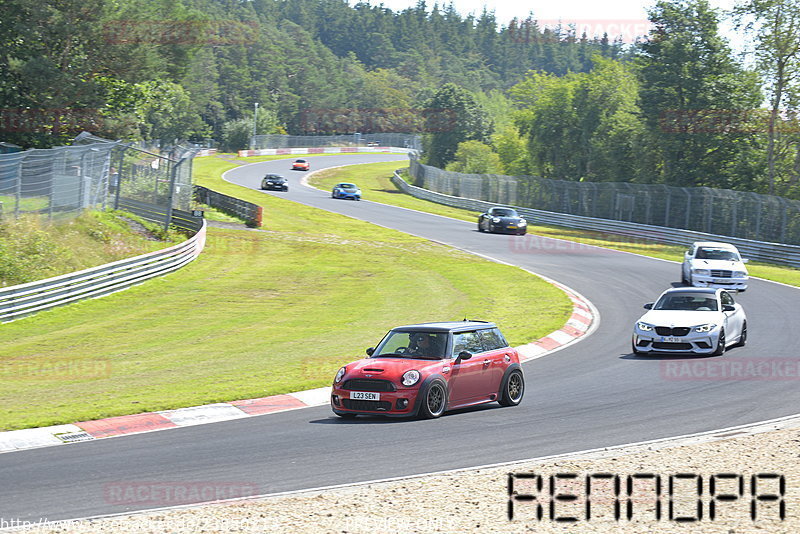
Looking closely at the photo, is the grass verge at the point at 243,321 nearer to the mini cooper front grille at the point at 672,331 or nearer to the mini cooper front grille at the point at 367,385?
the mini cooper front grille at the point at 367,385

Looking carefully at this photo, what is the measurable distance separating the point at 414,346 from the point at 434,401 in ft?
3.57

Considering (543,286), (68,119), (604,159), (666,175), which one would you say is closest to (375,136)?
(604,159)

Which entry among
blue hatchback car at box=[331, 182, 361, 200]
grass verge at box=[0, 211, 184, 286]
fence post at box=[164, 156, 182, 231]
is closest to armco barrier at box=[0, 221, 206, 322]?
grass verge at box=[0, 211, 184, 286]

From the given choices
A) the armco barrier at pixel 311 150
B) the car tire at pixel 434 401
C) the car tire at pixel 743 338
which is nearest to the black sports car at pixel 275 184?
the armco barrier at pixel 311 150

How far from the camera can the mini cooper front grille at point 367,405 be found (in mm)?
12938

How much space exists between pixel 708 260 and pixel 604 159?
42.1 meters

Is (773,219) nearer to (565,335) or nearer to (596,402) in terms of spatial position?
(565,335)

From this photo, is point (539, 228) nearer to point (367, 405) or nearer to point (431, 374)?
point (431, 374)

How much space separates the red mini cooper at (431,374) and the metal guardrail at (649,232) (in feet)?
104

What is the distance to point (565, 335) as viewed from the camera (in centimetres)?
2278

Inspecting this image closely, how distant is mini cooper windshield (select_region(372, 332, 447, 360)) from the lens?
45.0 feet

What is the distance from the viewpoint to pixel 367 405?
13062mm

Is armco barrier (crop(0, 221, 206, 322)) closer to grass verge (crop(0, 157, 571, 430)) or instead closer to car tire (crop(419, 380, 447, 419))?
grass verge (crop(0, 157, 571, 430))

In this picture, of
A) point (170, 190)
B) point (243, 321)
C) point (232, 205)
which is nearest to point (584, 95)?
point (232, 205)
